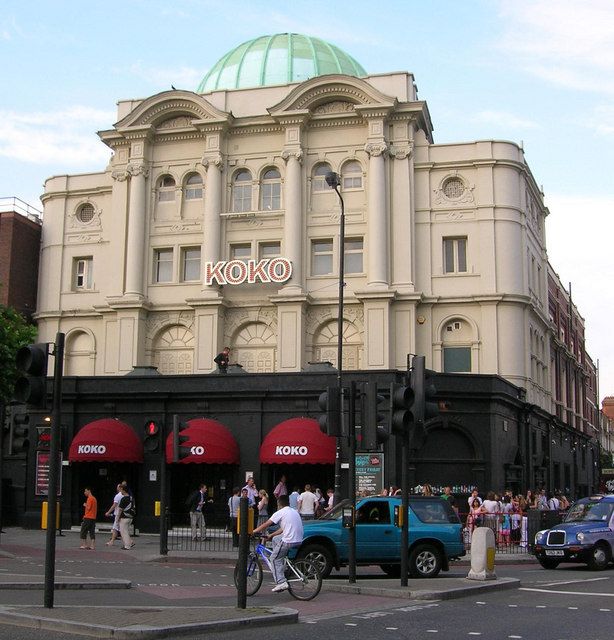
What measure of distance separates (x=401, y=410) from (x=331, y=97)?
3002 cm

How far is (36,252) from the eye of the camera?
48.4m

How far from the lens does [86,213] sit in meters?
48.2

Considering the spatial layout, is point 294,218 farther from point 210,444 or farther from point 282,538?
point 282,538

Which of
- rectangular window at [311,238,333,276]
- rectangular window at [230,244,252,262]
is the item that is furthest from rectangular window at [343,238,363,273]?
rectangular window at [230,244,252,262]

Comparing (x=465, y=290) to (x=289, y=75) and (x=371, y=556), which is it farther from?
(x=371, y=556)

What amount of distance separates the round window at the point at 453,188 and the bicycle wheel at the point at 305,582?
30.3 metres

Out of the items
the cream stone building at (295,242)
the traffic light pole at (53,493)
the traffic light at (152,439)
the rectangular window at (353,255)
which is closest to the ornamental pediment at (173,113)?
the cream stone building at (295,242)

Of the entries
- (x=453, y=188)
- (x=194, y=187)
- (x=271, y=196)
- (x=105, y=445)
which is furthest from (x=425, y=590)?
(x=194, y=187)

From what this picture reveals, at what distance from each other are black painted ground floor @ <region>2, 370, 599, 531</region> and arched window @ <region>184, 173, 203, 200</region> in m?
10.9

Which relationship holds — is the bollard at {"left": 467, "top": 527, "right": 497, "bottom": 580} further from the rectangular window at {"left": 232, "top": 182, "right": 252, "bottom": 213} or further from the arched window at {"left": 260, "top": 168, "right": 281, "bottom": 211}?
the rectangular window at {"left": 232, "top": 182, "right": 252, "bottom": 213}

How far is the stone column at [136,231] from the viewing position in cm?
4497

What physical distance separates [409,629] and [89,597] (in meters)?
6.05

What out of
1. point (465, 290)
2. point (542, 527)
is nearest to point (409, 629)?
point (542, 527)

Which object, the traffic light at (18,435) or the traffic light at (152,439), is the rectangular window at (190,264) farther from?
the traffic light at (18,435)
